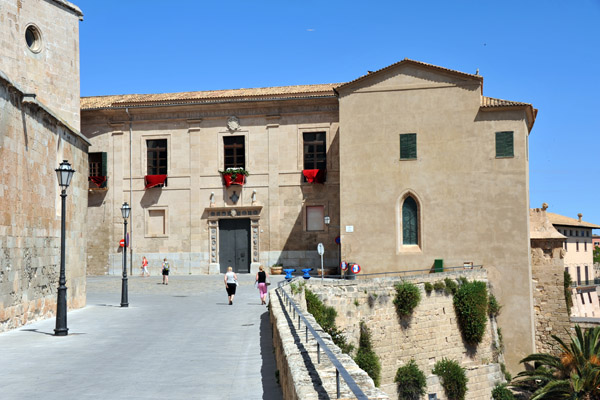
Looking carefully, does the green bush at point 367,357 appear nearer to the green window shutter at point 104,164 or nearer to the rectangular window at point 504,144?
the rectangular window at point 504,144

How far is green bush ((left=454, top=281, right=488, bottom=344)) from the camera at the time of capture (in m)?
26.8

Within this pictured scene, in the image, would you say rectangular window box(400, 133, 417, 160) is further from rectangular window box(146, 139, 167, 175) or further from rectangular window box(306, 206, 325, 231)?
rectangular window box(146, 139, 167, 175)

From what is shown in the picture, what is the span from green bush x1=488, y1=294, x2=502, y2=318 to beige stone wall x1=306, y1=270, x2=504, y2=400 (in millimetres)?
432

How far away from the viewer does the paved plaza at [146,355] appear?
8.82m

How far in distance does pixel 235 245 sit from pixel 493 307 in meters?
14.3

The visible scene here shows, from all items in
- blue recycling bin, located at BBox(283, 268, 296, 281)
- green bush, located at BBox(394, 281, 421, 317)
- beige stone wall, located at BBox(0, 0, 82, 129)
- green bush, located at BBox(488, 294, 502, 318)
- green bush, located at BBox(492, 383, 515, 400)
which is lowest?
green bush, located at BBox(492, 383, 515, 400)

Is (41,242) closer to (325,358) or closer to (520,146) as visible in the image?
(325,358)

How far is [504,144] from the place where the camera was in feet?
Answer: 97.0

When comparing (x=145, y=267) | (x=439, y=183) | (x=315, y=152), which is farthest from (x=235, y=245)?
(x=439, y=183)

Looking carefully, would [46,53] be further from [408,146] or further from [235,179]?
[235,179]

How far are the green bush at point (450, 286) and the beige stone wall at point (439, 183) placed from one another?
9.66ft

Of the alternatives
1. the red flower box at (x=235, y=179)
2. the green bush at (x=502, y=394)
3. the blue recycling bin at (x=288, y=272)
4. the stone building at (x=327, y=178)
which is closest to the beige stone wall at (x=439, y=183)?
the stone building at (x=327, y=178)

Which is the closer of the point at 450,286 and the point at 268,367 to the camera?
the point at 268,367

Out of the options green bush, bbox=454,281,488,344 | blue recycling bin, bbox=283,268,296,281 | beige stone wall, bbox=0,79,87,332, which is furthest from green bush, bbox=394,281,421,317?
beige stone wall, bbox=0,79,87,332
